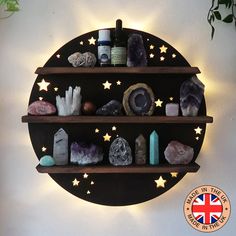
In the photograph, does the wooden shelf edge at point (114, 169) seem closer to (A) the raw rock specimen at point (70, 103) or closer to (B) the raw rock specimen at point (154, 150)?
(B) the raw rock specimen at point (154, 150)

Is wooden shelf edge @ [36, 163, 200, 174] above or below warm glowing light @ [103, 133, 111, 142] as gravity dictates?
below

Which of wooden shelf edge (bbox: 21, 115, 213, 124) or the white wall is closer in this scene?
wooden shelf edge (bbox: 21, 115, 213, 124)

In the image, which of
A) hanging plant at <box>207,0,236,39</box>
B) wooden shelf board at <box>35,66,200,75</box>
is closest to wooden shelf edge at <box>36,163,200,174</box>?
wooden shelf board at <box>35,66,200,75</box>

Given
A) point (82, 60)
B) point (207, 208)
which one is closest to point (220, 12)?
point (82, 60)

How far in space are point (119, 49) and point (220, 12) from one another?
1.53 ft

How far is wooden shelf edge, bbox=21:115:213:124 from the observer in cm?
137

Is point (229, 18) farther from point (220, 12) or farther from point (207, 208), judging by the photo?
point (207, 208)

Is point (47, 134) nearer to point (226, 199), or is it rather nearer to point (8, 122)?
point (8, 122)

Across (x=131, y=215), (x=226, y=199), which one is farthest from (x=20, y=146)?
(x=226, y=199)

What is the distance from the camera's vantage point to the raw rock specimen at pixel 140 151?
55.9 inches

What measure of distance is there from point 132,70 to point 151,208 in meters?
0.58

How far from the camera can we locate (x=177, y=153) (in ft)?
4.62

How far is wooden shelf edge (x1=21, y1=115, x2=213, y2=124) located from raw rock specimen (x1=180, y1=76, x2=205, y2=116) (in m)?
0.03

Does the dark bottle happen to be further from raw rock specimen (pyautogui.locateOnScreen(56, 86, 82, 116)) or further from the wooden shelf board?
raw rock specimen (pyautogui.locateOnScreen(56, 86, 82, 116))
